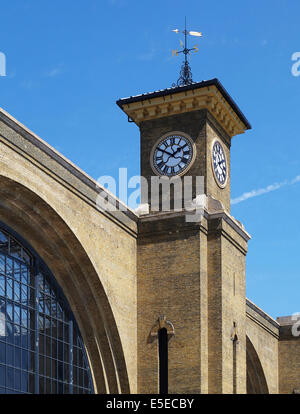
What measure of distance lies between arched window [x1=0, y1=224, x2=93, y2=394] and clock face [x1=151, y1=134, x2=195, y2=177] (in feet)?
24.7

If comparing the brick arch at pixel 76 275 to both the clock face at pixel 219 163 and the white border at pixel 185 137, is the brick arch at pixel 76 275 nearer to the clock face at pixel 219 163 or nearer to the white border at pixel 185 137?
the white border at pixel 185 137

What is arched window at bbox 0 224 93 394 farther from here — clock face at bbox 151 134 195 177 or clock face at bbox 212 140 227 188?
clock face at bbox 212 140 227 188

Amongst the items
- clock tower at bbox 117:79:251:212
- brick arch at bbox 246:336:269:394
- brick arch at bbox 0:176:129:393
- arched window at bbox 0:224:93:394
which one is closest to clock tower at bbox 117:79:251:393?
clock tower at bbox 117:79:251:212

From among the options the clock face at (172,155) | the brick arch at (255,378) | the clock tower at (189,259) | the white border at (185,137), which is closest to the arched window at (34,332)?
the clock tower at (189,259)

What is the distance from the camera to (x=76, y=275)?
30609 mm

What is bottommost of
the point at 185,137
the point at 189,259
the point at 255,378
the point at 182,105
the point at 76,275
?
the point at 255,378

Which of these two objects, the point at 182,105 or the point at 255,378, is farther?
the point at 255,378

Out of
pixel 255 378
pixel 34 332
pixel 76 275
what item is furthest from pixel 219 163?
pixel 255 378

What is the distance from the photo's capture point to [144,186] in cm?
3581

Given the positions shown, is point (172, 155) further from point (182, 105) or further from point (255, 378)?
point (255, 378)

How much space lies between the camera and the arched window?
1070 inches

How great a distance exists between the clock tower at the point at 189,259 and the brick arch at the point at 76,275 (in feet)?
4.58

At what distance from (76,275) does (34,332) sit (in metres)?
2.92

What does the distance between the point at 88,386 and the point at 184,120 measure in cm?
1117
